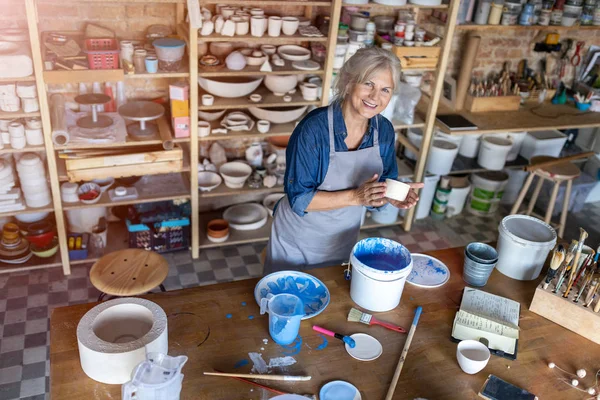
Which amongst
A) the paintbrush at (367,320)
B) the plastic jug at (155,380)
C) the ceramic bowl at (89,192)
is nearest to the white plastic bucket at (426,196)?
the ceramic bowl at (89,192)

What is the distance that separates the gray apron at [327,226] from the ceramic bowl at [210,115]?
1.57m

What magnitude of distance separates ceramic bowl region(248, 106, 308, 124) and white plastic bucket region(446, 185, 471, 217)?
1.77 metres

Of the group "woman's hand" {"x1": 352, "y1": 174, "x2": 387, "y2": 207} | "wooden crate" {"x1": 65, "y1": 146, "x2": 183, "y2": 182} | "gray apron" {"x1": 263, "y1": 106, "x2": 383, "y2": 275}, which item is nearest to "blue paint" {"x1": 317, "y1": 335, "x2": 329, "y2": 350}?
"woman's hand" {"x1": 352, "y1": 174, "x2": 387, "y2": 207}

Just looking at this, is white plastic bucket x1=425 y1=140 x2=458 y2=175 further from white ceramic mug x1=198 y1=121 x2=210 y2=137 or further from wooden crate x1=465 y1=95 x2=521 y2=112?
white ceramic mug x1=198 y1=121 x2=210 y2=137

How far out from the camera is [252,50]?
4176 millimetres

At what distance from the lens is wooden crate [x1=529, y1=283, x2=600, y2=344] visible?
7.29ft

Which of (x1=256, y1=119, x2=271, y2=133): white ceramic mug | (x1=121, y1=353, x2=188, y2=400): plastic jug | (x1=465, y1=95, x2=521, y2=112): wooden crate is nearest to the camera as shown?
(x1=121, y1=353, x2=188, y2=400): plastic jug

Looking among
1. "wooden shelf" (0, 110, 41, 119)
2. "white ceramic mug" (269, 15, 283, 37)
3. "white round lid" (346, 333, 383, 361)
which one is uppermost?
"white ceramic mug" (269, 15, 283, 37)

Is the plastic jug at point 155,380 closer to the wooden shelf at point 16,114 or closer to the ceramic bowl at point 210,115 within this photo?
the wooden shelf at point 16,114

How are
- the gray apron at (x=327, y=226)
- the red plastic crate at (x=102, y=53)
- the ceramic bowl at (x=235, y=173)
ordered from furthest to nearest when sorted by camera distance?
the ceramic bowl at (x=235, y=173)
the red plastic crate at (x=102, y=53)
the gray apron at (x=327, y=226)

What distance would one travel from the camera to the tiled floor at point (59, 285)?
3.29 m

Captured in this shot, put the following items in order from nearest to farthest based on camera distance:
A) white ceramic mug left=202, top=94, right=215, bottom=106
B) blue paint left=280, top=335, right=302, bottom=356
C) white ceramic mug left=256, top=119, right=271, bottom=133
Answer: blue paint left=280, top=335, right=302, bottom=356
white ceramic mug left=202, top=94, right=215, bottom=106
white ceramic mug left=256, top=119, right=271, bottom=133

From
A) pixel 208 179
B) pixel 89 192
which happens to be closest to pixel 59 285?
pixel 89 192

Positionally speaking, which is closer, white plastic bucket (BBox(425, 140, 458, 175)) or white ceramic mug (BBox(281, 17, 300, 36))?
white ceramic mug (BBox(281, 17, 300, 36))
